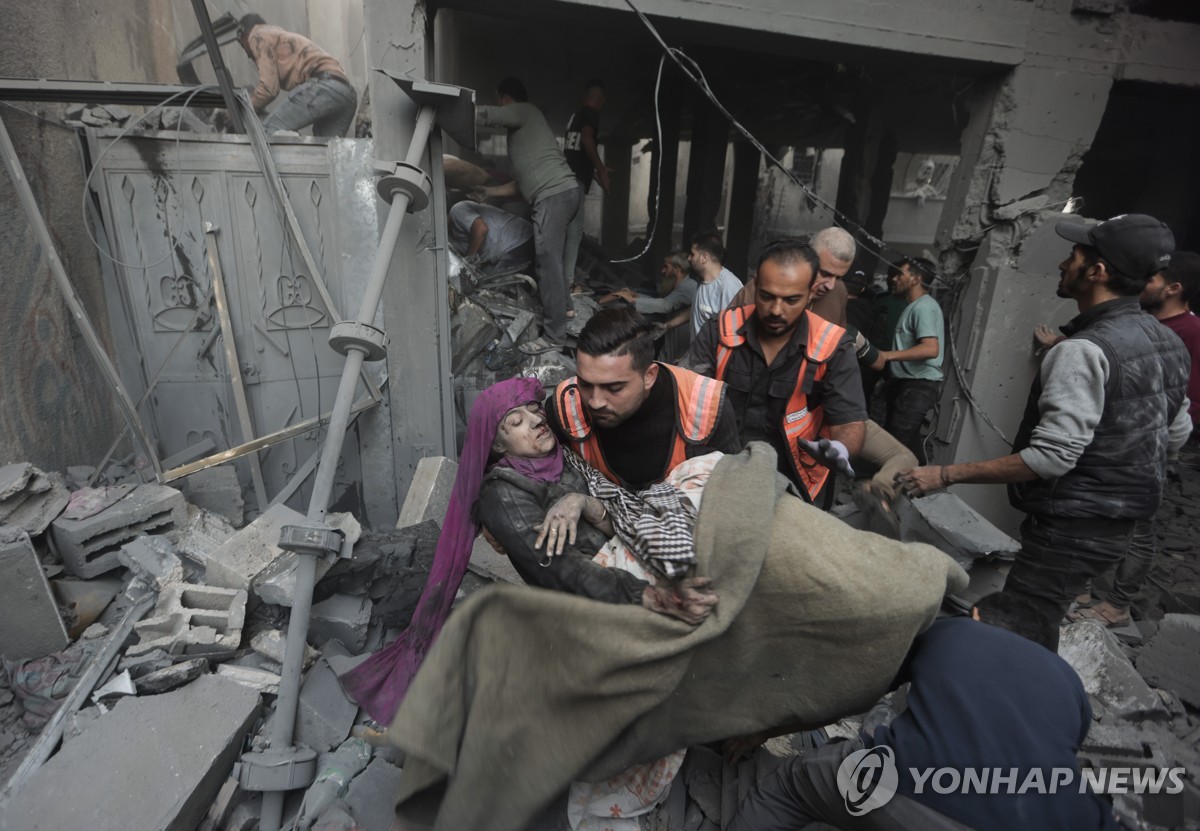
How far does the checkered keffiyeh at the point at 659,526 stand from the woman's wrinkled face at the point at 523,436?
0.90 ft

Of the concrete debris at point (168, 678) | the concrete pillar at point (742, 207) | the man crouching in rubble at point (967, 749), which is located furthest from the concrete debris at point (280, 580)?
the concrete pillar at point (742, 207)

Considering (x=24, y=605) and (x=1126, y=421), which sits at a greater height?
(x=1126, y=421)

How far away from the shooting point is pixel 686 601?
130 cm

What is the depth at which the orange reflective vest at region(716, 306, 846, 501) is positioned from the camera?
2.67 m

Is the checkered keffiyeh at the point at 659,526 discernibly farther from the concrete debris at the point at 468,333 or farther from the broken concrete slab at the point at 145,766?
the concrete debris at the point at 468,333

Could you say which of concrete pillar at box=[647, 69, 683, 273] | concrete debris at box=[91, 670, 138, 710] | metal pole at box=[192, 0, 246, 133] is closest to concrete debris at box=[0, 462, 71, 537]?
concrete debris at box=[91, 670, 138, 710]

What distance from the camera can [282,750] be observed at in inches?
94.3

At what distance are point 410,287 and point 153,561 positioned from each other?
222 centimetres

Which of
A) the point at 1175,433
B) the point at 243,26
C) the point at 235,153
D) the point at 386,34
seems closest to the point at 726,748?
the point at 1175,433

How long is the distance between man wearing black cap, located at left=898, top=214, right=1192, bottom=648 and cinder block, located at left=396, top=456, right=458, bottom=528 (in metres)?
2.66

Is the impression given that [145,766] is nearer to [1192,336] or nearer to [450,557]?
[450,557]

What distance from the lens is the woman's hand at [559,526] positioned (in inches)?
64.4

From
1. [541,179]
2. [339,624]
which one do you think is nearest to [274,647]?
[339,624]

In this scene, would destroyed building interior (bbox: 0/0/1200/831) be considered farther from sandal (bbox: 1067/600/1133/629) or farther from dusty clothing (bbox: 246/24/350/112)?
dusty clothing (bbox: 246/24/350/112)
